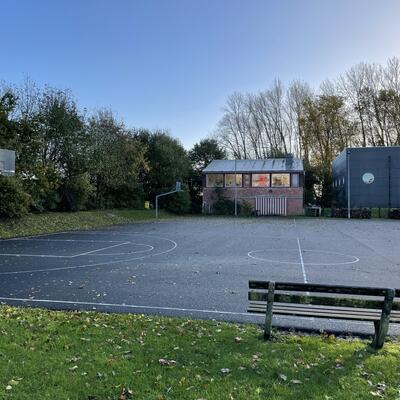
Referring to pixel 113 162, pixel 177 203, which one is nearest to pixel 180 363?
pixel 113 162

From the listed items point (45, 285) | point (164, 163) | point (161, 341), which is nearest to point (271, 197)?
point (164, 163)

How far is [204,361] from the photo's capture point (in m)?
4.55

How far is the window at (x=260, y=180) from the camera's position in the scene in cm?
4734

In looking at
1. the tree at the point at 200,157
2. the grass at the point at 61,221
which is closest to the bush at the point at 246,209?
the tree at the point at 200,157

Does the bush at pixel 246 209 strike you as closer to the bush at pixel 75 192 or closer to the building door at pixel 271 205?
the building door at pixel 271 205

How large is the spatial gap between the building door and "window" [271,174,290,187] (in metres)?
1.46

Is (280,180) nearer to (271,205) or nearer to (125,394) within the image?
(271,205)

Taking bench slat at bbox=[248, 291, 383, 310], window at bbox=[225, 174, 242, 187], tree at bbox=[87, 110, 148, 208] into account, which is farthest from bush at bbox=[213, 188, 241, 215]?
bench slat at bbox=[248, 291, 383, 310]

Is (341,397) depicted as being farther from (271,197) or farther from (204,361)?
(271,197)

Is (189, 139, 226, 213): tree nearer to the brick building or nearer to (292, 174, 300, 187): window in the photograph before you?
the brick building

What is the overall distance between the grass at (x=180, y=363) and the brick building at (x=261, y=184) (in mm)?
41095

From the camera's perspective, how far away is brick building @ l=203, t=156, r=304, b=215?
46250 mm

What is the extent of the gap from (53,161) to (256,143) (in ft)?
119

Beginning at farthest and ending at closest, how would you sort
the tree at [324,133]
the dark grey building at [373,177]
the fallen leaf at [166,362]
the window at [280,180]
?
the tree at [324,133] → the window at [280,180] → the dark grey building at [373,177] → the fallen leaf at [166,362]
